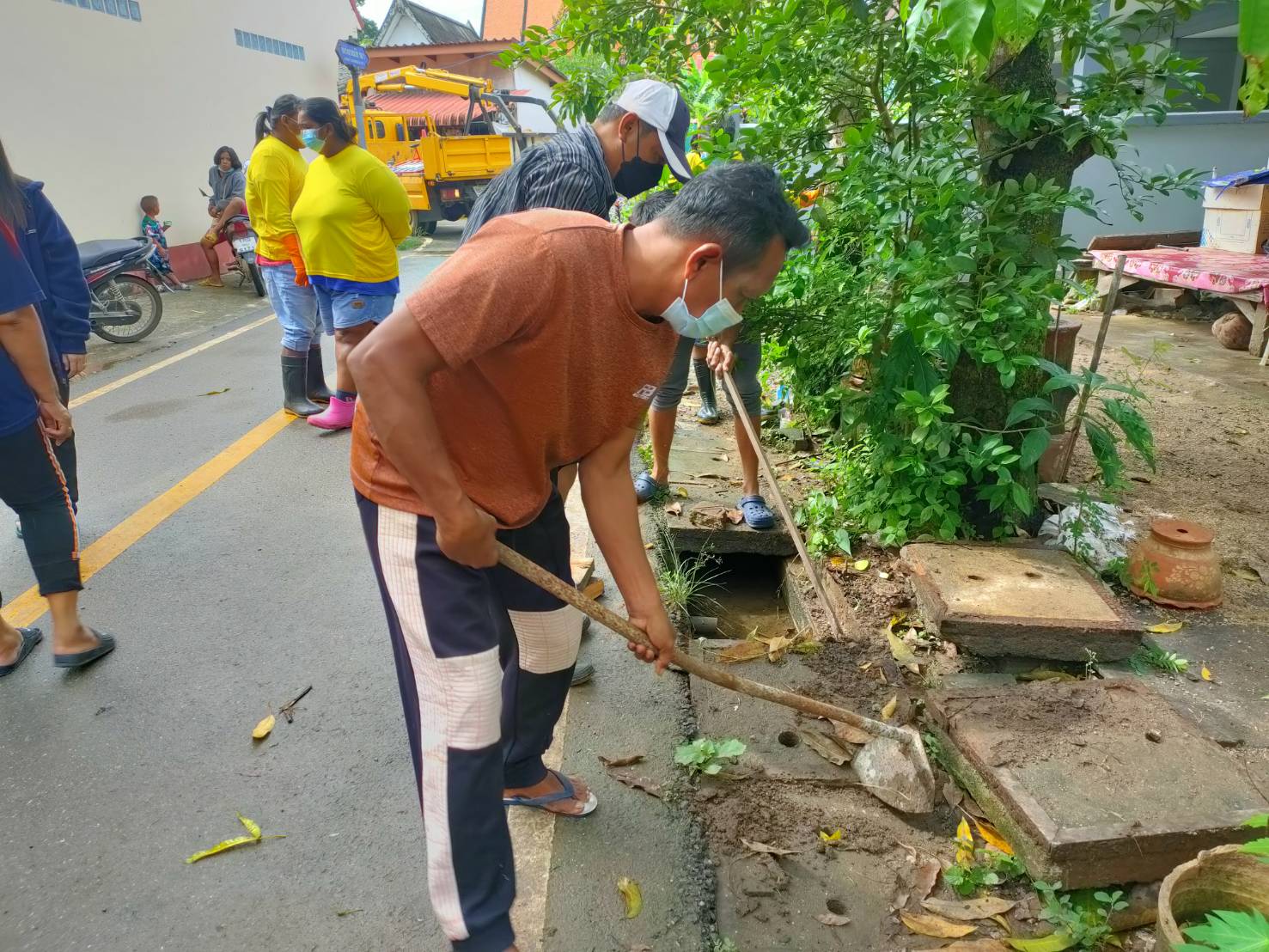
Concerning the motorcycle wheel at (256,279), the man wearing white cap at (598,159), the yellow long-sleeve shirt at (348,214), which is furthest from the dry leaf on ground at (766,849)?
the motorcycle wheel at (256,279)

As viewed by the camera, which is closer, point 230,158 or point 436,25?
point 230,158

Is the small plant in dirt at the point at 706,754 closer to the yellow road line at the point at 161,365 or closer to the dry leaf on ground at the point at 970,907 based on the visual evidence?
the dry leaf on ground at the point at 970,907

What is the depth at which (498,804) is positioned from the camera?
177 centimetres

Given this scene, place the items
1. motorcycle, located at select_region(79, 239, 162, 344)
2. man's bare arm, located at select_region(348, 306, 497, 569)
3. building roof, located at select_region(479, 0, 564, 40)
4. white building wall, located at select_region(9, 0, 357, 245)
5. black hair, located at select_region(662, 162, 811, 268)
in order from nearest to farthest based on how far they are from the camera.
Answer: man's bare arm, located at select_region(348, 306, 497, 569) → black hair, located at select_region(662, 162, 811, 268) → motorcycle, located at select_region(79, 239, 162, 344) → white building wall, located at select_region(9, 0, 357, 245) → building roof, located at select_region(479, 0, 564, 40)

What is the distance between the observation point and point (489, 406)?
1.70 meters

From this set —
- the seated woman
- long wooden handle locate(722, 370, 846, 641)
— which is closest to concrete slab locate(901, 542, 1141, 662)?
long wooden handle locate(722, 370, 846, 641)

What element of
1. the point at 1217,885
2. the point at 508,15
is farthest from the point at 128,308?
the point at 508,15

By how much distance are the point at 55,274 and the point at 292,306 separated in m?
2.44

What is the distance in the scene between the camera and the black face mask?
300 centimetres

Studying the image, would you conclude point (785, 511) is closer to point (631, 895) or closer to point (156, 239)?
point (631, 895)

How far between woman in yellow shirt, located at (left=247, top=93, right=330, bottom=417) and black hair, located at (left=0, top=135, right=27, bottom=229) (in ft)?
7.76

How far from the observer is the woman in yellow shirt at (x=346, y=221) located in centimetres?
468

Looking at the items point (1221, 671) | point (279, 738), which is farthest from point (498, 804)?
point (1221, 671)

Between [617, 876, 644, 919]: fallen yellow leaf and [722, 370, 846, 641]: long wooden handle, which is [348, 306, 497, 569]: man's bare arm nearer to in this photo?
[617, 876, 644, 919]: fallen yellow leaf
